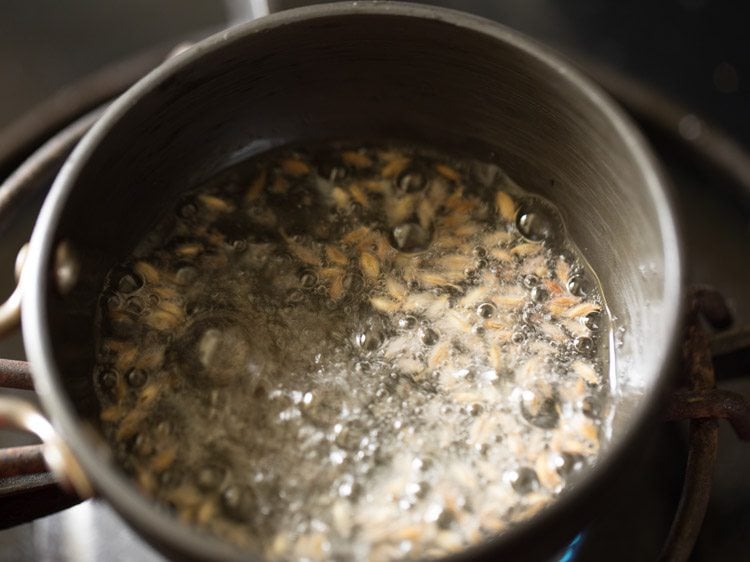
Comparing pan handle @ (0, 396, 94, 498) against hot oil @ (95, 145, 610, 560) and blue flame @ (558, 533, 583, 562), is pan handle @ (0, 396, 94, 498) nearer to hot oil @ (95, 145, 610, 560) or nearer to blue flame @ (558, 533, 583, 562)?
hot oil @ (95, 145, 610, 560)

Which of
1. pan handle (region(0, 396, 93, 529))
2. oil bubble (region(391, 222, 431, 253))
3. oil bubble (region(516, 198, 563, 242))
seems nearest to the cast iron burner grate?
pan handle (region(0, 396, 93, 529))

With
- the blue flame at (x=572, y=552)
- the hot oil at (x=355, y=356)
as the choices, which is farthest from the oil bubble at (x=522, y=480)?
the blue flame at (x=572, y=552)


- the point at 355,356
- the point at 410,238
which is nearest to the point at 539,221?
the point at 410,238

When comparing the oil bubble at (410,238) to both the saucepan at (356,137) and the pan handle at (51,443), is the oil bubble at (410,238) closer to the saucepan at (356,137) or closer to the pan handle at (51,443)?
the saucepan at (356,137)

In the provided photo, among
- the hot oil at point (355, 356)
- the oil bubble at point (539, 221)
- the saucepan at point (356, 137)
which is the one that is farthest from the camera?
the oil bubble at point (539, 221)

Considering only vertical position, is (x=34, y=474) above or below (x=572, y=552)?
above

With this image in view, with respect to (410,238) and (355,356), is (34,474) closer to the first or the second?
(355,356)

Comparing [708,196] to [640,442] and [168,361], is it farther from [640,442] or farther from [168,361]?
[168,361]
